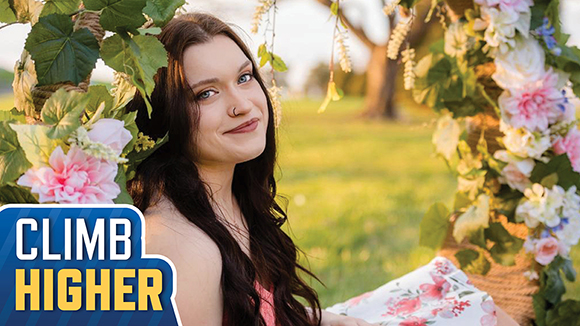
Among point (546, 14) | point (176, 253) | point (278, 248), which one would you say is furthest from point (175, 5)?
point (546, 14)

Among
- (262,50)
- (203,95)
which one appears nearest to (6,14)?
(203,95)

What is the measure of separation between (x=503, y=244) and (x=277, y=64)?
0.95 metres

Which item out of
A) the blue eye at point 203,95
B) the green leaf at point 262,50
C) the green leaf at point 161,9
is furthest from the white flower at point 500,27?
the green leaf at point 161,9

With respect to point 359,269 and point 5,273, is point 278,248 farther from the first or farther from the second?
point 359,269

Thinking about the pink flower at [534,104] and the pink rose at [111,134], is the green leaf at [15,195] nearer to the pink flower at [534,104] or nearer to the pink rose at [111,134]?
the pink rose at [111,134]

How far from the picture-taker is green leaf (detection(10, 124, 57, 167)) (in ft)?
4.09

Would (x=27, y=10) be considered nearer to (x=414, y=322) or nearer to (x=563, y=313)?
(x=414, y=322)

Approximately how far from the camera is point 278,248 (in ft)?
6.51

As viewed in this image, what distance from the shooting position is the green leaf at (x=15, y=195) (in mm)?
1309

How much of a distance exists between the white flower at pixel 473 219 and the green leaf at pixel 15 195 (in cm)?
143

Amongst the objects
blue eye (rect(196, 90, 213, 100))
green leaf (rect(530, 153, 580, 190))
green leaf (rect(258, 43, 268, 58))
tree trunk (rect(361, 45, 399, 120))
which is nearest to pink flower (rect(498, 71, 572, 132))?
green leaf (rect(530, 153, 580, 190))

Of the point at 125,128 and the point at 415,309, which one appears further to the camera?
the point at 415,309

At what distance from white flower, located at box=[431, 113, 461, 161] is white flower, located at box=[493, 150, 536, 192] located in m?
0.15

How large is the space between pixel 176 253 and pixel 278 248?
0.55 m
